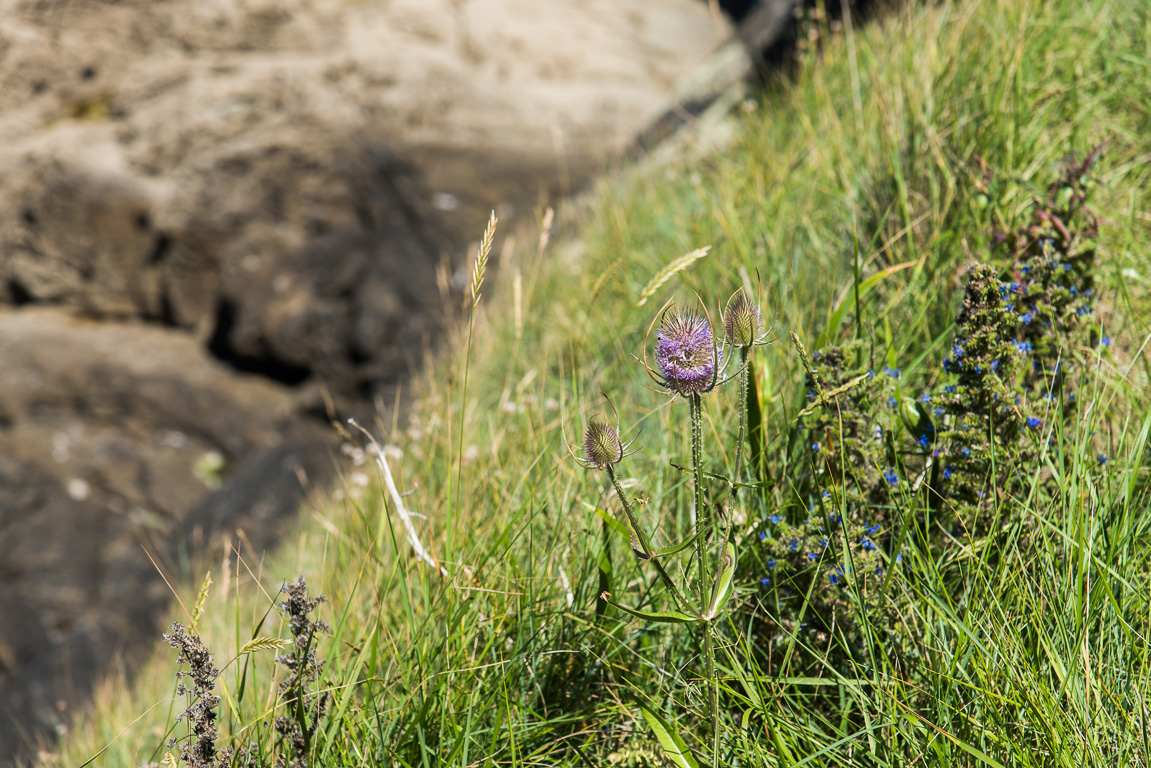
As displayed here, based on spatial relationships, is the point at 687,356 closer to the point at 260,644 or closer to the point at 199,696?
the point at 260,644

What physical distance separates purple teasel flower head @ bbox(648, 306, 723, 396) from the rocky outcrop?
404 centimetres

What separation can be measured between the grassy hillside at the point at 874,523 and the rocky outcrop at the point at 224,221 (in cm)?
297

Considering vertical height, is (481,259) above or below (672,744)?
above

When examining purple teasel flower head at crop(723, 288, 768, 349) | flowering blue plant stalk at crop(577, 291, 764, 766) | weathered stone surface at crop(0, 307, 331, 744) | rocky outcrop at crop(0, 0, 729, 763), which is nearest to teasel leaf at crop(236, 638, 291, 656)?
flowering blue plant stalk at crop(577, 291, 764, 766)

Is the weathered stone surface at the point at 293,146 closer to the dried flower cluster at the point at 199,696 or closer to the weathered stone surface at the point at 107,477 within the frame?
the weathered stone surface at the point at 107,477

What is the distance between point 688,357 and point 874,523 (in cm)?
65

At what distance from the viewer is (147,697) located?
2.60 m

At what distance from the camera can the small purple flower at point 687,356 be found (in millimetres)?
1018

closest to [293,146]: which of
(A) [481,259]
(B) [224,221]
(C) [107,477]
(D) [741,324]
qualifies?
A: (B) [224,221]

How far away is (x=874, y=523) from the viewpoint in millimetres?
1424

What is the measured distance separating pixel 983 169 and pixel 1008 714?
1.40 m

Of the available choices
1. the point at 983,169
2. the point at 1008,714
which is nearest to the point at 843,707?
the point at 1008,714

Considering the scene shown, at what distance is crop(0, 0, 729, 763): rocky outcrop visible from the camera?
497 cm

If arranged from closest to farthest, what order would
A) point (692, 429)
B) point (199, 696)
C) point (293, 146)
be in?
point (692, 429), point (199, 696), point (293, 146)
